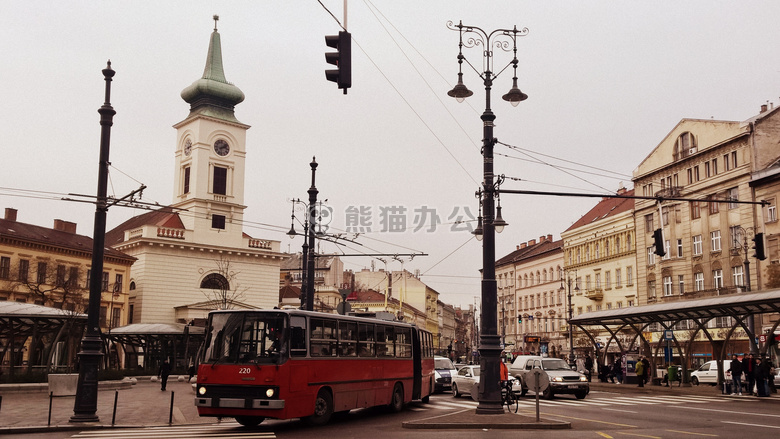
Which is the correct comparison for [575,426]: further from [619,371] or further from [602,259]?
[602,259]

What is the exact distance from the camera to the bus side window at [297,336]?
669 inches

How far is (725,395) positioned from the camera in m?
32.4

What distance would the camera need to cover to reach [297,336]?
17.2m

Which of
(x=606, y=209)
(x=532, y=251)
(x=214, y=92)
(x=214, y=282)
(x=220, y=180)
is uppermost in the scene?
(x=214, y=92)

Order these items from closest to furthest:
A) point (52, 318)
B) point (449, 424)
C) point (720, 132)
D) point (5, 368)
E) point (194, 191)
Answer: point (449, 424), point (52, 318), point (5, 368), point (720, 132), point (194, 191)

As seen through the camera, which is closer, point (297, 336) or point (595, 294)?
point (297, 336)

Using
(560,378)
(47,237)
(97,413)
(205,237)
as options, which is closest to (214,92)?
(205,237)

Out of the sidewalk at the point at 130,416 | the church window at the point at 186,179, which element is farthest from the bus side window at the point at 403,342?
the church window at the point at 186,179

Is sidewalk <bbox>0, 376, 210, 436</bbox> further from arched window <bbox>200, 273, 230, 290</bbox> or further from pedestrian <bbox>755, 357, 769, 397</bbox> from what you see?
arched window <bbox>200, 273, 230, 290</bbox>

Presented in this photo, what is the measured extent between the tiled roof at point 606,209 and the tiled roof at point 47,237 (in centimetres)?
4391

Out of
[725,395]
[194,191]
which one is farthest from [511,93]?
[194,191]

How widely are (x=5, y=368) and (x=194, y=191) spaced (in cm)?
3872

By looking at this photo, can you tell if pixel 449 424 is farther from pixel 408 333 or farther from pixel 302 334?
pixel 408 333

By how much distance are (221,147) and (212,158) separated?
67.1 inches
